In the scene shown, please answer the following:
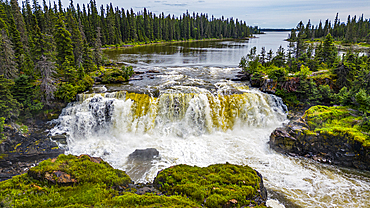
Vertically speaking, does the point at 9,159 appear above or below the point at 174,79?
below

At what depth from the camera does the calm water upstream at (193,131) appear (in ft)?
46.2

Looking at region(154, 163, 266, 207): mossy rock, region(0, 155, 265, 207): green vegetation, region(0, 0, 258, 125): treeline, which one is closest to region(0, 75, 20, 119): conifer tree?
region(0, 0, 258, 125): treeline

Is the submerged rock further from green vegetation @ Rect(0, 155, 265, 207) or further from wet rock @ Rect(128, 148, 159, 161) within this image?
green vegetation @ Rect(0, 155, 265, 207)

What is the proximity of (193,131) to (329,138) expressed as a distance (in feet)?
38.1

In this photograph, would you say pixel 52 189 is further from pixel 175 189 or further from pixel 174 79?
pixel 174 79

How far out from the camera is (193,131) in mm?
21250

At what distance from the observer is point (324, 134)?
16156mm

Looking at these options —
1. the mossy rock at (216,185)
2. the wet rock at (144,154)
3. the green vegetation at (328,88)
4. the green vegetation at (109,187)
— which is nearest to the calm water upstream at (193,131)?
the wet rock at (144,154)

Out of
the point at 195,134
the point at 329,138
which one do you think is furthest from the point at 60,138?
the point at 329,138

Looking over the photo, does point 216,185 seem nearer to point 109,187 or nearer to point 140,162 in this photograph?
point 109,187

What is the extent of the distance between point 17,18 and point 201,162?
54.3 m

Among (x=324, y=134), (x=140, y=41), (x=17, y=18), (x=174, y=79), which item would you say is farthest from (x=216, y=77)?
(x=140, y=41)

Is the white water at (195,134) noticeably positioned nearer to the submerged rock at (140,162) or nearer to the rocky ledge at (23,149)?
the submerged rock at (140,162)

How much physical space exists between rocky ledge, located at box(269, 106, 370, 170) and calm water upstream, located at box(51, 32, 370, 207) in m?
0.79
